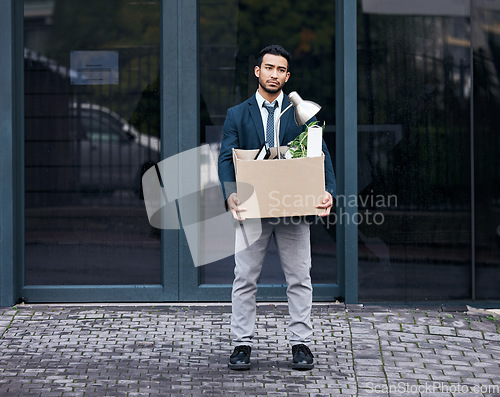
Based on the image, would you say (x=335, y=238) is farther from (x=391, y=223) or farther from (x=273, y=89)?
(x=273, y=89)

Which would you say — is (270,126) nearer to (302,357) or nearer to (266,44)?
(302,357)

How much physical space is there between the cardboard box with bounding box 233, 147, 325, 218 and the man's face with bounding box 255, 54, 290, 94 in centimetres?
62

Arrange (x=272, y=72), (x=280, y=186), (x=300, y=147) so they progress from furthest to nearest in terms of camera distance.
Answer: (x=272, y=72)
(x=300, y=147)
(x=280, y=186)

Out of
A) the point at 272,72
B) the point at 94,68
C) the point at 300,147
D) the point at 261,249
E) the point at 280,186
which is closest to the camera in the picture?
the point at 280,186

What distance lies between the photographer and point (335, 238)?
7137mm

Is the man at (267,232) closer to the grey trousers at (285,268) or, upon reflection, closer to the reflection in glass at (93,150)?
the grey trousers at (285,268)

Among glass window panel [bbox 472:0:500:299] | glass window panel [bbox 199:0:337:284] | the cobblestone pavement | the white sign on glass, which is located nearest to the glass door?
the white sign on glass

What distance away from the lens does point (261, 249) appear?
5.39 meters

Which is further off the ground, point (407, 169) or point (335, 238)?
point (407, 169)

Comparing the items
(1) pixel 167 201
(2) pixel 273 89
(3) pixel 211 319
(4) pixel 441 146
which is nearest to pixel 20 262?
(1) pixel 167 201

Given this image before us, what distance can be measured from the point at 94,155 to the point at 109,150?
15 cm

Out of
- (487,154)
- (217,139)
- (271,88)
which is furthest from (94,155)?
(487,154)

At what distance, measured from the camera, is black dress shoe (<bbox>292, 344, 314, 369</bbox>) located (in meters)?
5.26

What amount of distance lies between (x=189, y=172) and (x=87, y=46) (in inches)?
57.7
